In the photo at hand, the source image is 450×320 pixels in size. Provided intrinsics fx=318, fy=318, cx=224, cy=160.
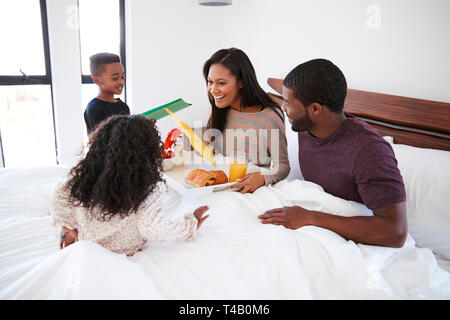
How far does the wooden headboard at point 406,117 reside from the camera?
1509 millimetres

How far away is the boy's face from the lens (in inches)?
76.9

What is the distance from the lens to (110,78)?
6.42 feet

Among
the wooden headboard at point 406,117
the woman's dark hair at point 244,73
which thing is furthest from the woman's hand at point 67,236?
the wooden headboard at point 406,117

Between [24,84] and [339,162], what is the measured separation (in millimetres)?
2581

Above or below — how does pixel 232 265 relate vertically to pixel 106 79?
below

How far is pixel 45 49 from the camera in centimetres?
260

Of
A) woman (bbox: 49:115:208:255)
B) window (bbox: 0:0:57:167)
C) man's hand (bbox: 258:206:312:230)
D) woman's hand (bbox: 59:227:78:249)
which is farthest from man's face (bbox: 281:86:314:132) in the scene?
window (bbox: 0:0:57:167)

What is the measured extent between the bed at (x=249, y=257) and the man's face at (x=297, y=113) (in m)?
0.24

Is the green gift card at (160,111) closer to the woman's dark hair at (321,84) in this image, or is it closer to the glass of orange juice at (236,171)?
the glass of orange juice at (236,171)

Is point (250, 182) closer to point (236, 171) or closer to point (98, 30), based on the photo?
point (236, 171)

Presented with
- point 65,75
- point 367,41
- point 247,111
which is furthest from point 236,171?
point 65,75
